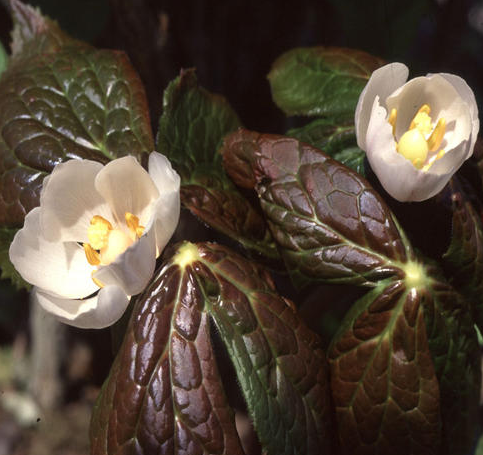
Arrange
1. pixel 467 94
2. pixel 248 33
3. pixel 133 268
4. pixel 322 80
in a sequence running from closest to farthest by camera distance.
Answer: pixel 133 268
pixel 467 94
pixel 322 80
pixel 248 33

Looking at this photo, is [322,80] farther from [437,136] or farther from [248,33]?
[248,33]

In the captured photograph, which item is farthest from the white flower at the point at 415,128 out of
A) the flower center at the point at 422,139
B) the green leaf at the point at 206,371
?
the green leaf at the point at 206,371

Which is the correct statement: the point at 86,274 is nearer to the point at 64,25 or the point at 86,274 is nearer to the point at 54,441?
the point at 64,25

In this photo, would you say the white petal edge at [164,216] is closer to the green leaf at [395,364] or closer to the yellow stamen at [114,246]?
the yellow stamen at [114,246]

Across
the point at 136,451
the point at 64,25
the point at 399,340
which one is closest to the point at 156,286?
the point at 136,451

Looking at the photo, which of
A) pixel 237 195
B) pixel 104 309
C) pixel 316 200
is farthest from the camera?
pixel 237 195

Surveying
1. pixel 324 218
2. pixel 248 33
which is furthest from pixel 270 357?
pixel 248 33
